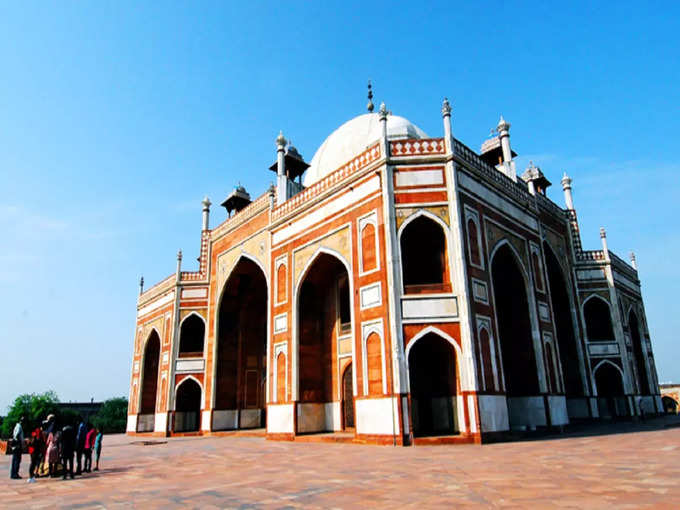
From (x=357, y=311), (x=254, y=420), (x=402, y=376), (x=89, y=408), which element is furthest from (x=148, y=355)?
(x=89, y=408)

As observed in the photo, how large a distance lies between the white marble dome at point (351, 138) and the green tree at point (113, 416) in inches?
1174

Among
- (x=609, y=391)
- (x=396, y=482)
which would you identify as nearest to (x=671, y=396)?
(x=609, y=391)

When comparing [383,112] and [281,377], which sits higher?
[383,112]

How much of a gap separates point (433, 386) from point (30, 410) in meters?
48.0

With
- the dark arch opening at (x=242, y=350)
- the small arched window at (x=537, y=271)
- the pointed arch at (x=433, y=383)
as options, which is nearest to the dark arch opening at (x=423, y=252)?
the pointed arch at (x=433, y=383)

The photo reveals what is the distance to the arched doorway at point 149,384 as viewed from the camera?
27578mm

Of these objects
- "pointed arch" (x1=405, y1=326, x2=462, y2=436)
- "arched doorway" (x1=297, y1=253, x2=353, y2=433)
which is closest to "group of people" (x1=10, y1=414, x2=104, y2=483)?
"pointed arch" (x1=405, y1=326, x2=462, y2=436)

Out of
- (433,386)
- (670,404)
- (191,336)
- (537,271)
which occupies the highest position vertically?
(537,271)

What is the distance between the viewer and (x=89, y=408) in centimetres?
5541

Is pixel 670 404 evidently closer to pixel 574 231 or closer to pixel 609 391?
pixel 609 391

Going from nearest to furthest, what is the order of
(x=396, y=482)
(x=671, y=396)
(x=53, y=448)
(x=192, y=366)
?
(x=396, y=482) → (x=53, y=448) → (x=192, y=366) → (x=671, y=396)

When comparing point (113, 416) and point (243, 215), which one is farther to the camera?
point (113, 416)

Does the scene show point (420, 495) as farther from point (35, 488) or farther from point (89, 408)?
point (89, 408)

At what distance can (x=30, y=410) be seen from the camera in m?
47.2
